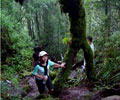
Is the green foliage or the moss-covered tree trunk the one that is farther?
the green foliage

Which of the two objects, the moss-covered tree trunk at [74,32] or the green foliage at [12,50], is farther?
the green foliage at [12,50]

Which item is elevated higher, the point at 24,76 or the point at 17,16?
the point at 17,16

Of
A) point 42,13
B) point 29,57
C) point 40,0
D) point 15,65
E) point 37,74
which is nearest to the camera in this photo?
point 37,74

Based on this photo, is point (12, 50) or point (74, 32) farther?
point (12, 50)

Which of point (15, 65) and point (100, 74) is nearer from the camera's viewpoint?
point (100, 74)

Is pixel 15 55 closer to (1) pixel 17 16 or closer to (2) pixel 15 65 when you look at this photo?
(2) pixel 15 65

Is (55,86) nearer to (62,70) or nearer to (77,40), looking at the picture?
(62,70)

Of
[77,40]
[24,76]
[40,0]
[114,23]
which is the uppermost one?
[40,0]

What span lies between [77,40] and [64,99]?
2.01m

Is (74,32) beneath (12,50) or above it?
above

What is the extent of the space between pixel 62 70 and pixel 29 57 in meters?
6.63

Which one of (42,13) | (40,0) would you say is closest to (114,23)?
(40,0)

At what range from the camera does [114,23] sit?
9.66 meters

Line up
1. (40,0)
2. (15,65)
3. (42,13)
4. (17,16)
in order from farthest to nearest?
(42,13) < (40,0) < (17,16) < (15,65)
